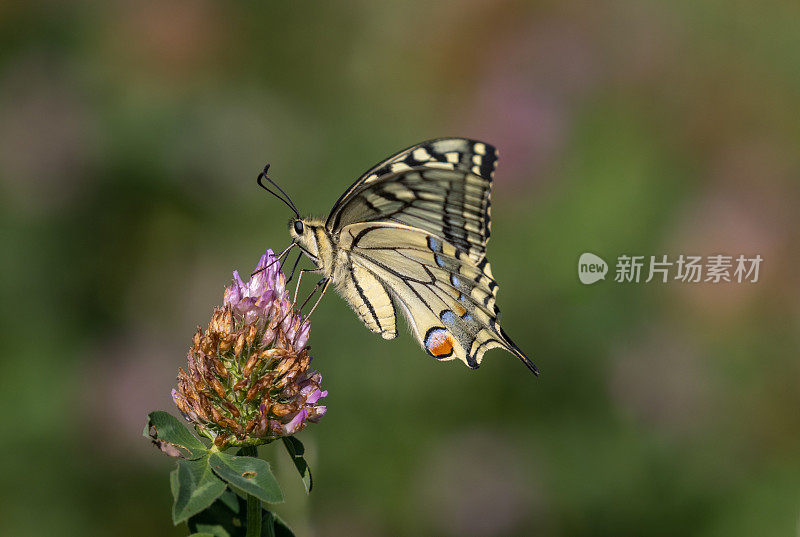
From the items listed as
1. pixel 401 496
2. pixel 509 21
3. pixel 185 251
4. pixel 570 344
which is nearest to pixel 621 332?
pixel 570 344

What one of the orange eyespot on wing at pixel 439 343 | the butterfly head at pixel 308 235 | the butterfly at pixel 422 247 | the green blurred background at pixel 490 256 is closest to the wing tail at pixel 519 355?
the butterfly at pixel 422 247

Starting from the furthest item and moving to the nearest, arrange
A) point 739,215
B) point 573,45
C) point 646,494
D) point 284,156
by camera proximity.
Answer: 1. point 573,45
2. point 284,156
3. point 739,215
4. point 646,494

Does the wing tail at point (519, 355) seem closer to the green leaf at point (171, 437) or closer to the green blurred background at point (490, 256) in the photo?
the green leaf at point (171, 437)

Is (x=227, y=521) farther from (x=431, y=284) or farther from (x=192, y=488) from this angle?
(x=431, y=284)

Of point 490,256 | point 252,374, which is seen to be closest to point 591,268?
point 490,256

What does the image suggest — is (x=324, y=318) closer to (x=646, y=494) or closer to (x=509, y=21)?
(x=646, y=494)

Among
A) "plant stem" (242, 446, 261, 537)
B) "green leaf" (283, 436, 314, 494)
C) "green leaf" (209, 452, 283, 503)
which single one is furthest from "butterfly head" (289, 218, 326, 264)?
"plant stem" (242, 446, 261, 537)

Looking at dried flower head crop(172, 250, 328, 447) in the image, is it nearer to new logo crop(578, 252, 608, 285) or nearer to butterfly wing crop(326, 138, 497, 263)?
butterfly wing crop(326, 138, 497, 263)
